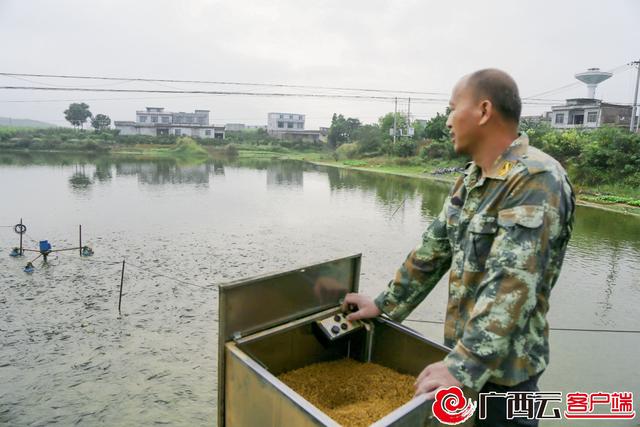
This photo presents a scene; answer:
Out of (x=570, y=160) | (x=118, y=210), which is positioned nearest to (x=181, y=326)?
(x=118, y=210)

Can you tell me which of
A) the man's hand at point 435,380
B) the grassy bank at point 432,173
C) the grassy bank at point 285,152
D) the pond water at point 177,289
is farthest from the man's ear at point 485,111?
the grassy bank at point 285,152

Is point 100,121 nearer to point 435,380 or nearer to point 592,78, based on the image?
point 592,78

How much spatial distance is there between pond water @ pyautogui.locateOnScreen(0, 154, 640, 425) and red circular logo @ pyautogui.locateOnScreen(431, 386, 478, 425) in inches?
127

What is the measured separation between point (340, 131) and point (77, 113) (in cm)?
3990

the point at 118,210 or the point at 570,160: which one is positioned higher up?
the point at 570,160

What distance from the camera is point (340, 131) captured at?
195ft

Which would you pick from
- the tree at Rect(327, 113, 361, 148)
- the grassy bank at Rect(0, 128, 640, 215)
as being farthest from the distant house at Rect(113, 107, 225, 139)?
the tree at Rect(327, 113, 361, 148)

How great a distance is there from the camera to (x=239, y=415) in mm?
1737

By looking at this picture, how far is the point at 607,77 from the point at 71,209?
141 ft

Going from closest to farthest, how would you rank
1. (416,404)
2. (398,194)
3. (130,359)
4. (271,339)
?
(416,404) < (271,339) < (130,359) < (398,194)

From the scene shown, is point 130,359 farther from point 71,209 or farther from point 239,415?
point 71,209

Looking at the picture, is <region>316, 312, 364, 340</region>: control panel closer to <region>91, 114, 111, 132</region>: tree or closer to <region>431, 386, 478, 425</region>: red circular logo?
<region>431, 386, 478, 425</region>: red circular logo

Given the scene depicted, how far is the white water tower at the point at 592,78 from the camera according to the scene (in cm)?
3981

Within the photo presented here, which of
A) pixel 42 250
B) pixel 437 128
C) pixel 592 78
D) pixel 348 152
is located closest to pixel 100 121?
pixel 348 152
